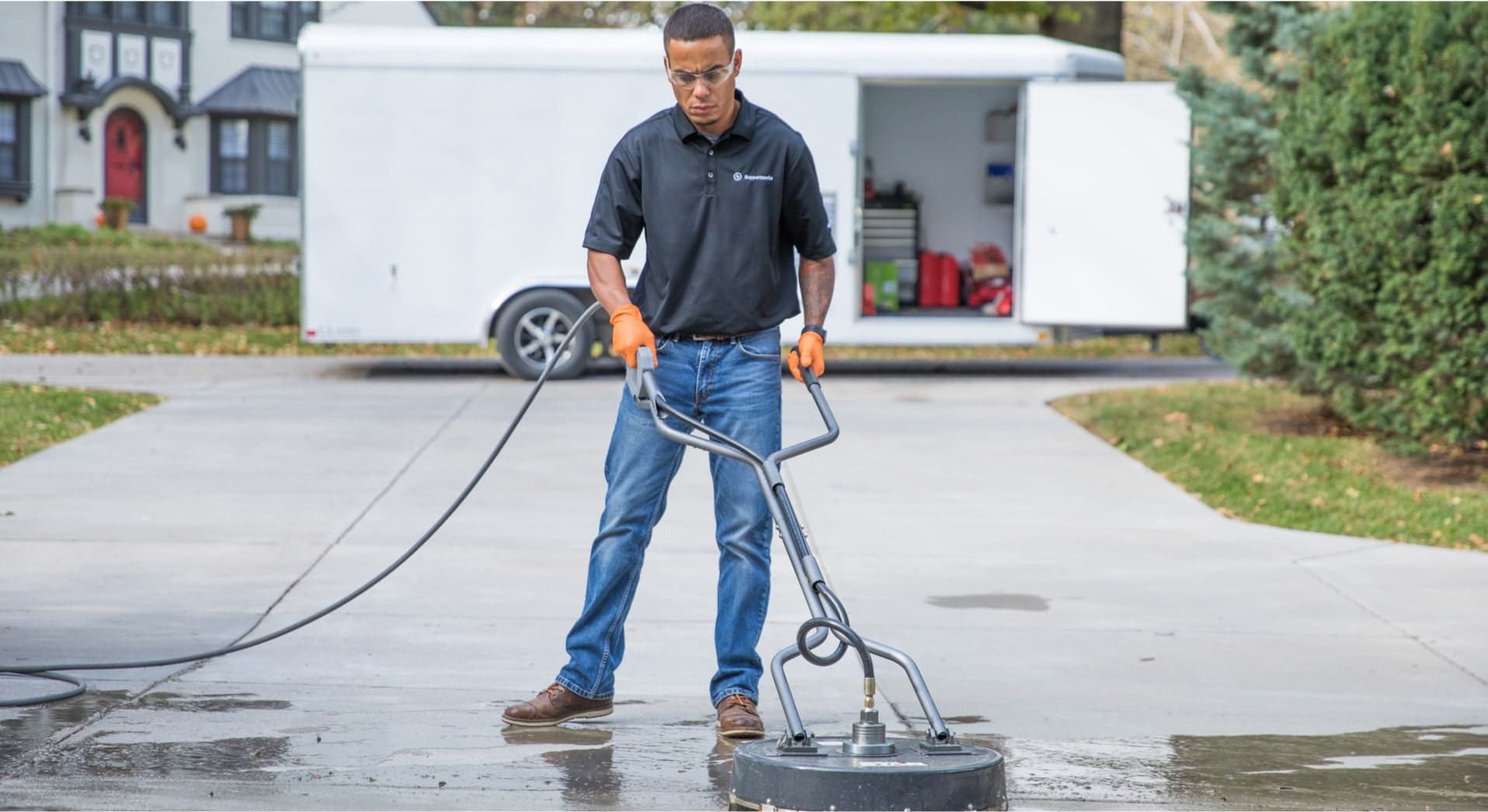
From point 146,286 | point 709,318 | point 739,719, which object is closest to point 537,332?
point 146,286

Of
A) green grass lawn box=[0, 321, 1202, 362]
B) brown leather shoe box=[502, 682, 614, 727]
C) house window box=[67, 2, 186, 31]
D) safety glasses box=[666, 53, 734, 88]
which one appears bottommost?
brown leather shoe box=[502, 682, 614, 727]

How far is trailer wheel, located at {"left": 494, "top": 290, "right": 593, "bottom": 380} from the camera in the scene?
583 inches

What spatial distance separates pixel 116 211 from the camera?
31.8 meters

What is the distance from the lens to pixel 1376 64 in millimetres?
9727

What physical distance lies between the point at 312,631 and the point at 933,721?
3.09 meters

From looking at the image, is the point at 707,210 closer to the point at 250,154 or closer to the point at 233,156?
the point at 250,154

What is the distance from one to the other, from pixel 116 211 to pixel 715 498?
97.4 feet

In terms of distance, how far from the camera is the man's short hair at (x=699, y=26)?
4359 millimetres

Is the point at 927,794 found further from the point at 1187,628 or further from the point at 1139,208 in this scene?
the point at 1139,208

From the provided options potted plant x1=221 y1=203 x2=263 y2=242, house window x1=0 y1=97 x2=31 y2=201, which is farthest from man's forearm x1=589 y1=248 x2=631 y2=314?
house window x1=0 y1=97 x2=31 y2=201

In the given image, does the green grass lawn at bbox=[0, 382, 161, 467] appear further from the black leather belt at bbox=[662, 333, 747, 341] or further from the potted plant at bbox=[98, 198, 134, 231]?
the potted plant at bbox=[98, 198, 134, 231]

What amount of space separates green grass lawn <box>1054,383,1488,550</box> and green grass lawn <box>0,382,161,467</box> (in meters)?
6.73

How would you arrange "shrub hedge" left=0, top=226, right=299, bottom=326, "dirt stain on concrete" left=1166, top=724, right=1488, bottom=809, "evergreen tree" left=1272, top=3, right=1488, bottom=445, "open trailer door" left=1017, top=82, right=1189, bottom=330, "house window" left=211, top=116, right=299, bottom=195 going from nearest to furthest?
"dirt stain on concrete" left=1166, top=724, right=1488, bottom=809, "evergreen tree" left=1272, top=3, right=1488, bottom=445, "open trailer door" left=1017, top=82, right=1189, bottom=330, "shrub hedge" left=0, top=226, right=299, bottom=326, "house window" left=211, top=116, right=299, bottom=195

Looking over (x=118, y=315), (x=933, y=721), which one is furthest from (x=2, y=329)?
(x=933, y=721)
